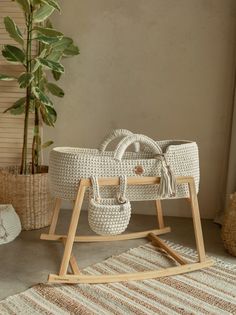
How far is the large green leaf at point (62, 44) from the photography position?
6.75 ft

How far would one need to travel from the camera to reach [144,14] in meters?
2.29

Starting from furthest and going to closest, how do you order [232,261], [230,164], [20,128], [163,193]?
[20,128]
[230,164]
[232,261]
[163,193]

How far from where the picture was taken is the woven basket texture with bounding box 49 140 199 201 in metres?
1.54

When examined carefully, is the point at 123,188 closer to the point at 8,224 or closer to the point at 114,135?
the point at 114,135

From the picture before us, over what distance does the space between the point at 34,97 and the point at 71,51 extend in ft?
1.14

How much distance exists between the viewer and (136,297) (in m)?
1.41

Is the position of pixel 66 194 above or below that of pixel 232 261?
above

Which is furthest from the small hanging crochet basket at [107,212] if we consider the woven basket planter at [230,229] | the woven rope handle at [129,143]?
the woven basket planter at [230,229]

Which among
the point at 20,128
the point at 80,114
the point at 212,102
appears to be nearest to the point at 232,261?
the point at 212,102

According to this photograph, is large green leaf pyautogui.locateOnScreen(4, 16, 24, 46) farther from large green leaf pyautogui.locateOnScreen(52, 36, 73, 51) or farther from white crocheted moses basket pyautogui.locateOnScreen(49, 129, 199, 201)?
white crocheted moses basket pyautogui.locateOnScreen(49, 129, 199, 201)

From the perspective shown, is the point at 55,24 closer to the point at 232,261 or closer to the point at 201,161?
the point at 201,161

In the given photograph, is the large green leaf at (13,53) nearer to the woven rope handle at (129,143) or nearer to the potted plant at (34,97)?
the potted plant at (34,97)

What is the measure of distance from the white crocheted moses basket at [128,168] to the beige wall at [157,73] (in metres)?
0.68

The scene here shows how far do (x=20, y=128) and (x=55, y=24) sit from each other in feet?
2.28
